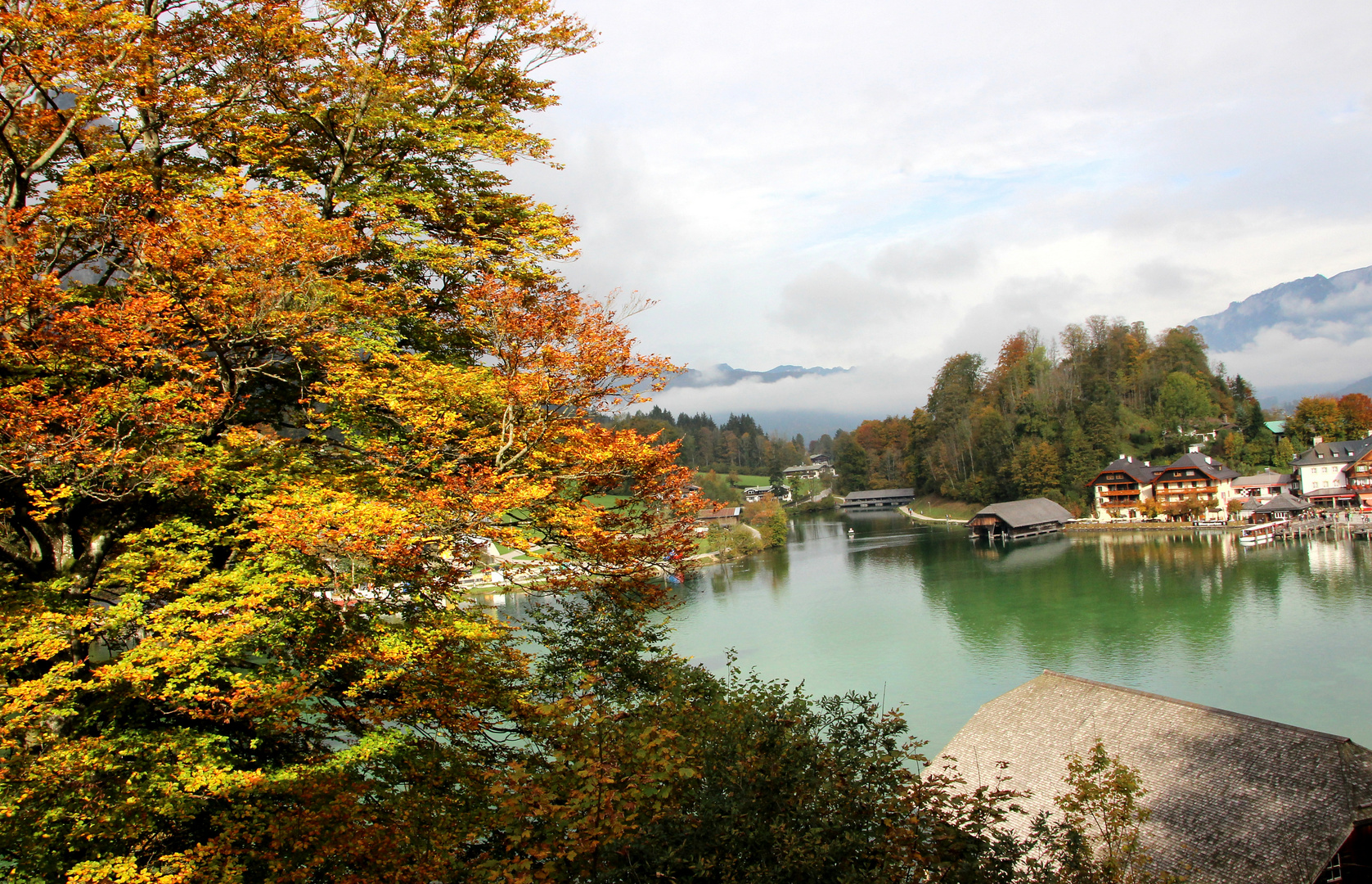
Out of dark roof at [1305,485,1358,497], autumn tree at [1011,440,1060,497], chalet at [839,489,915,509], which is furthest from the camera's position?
chalet at [839,489,915,509]

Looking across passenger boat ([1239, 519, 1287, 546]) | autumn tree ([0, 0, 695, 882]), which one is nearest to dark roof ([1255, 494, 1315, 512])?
passenger boat ([1239, 519, 1287, 546])

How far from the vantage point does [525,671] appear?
6.45m

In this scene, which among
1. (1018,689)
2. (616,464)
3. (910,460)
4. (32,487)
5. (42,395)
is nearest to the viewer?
(32,487)

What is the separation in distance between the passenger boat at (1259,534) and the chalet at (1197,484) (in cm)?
503

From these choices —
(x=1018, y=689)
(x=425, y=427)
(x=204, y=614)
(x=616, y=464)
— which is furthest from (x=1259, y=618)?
(x=204, y=614)

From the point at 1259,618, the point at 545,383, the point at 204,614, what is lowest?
the point at 1259,618

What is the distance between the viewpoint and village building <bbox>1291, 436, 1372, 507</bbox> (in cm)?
4153

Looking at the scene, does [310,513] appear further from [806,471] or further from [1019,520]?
[806,471]

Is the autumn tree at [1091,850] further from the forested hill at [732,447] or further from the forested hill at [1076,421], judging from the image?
the forested hill at [732,447]

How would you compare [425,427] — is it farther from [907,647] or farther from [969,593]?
[969,593]

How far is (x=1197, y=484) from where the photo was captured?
147 feet

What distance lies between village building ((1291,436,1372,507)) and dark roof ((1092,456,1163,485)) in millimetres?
7619

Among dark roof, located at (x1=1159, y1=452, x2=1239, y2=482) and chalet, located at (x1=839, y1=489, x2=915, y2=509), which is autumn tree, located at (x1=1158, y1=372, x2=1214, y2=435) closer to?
dark roof, located at (x1=1159, y1=452, x2=1239, y2=482)

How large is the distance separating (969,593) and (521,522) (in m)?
25.0
